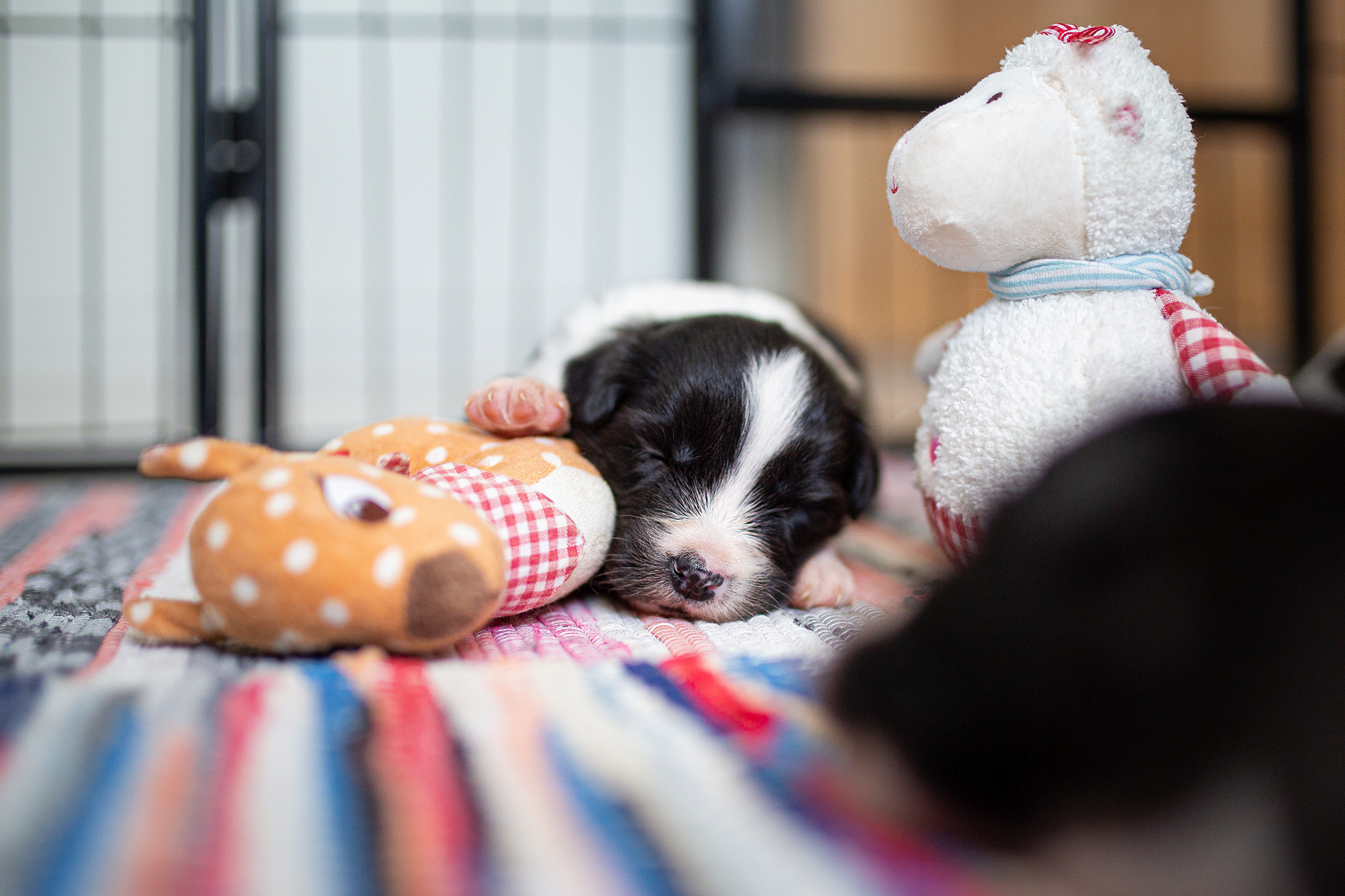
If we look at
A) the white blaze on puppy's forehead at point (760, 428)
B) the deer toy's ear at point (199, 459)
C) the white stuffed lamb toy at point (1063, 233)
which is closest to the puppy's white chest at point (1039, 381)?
the white stuffed lamb toy at point (1063, 233)

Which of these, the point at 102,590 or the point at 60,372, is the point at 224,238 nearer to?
the point at 60,372

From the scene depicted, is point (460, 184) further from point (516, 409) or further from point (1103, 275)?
point (1103, 275)

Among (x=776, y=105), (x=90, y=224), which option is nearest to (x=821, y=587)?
(x=776, y=105)

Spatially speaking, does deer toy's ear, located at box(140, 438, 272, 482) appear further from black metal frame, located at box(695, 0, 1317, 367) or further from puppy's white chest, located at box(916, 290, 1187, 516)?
black metal frame, located at box(695, 0, 1317, 367)

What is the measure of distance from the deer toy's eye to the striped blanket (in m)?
0.12

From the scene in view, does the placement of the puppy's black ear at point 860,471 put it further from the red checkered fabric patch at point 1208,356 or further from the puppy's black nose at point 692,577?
the red checkered fabric patch at point 1208,356

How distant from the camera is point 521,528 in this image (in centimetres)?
103

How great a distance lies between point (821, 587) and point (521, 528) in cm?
46

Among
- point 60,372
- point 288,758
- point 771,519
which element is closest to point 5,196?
point 60,372

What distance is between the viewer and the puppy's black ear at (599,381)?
134 centimetres

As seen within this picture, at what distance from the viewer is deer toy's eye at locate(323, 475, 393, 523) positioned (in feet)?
2.74

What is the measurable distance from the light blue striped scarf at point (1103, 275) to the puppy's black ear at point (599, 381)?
1.75 ft

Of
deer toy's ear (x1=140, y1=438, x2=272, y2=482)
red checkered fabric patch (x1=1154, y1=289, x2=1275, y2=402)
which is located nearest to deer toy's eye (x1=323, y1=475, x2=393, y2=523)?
deer toy's ear (x1=140, y1=438, x2=272, y2=482)

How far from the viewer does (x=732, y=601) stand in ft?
3.91
